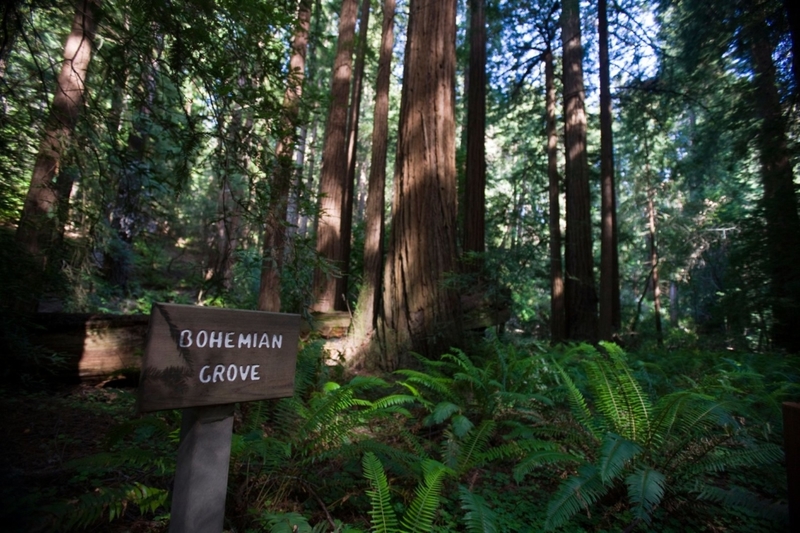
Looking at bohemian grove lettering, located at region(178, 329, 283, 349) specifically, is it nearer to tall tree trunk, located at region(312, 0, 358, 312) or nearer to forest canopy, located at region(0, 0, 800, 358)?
forest canopy, located at region(0, 0, 800, 358)

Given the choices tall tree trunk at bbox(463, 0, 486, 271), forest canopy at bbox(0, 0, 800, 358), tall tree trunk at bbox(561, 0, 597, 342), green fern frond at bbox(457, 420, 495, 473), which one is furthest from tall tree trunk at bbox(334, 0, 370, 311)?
green fern frond at bbox(457, 420, 495, 473)

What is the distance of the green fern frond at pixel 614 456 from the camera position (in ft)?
7.52

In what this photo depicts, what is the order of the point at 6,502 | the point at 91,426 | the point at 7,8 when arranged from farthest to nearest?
the point at 91,426
the point at 7,8
the point at 6,502

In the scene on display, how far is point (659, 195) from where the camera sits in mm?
19375

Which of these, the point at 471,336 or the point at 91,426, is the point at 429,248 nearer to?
the point at 471,336

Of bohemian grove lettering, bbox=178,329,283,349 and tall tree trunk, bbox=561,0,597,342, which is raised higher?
tall tree trunk, bbox=561,0,597,342

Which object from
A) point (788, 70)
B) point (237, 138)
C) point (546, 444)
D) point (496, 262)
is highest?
point (788, 70)

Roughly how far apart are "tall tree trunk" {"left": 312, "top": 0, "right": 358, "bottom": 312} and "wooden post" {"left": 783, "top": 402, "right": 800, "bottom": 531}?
7.91 m

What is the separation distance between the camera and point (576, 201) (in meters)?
10.5

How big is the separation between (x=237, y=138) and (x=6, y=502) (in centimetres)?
273

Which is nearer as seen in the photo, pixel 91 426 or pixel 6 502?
pixel 6 502

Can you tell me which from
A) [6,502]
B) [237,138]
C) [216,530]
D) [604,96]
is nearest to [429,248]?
[237,138]

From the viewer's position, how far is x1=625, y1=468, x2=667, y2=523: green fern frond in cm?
220

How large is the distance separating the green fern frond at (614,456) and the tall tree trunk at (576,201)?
24.5ft
